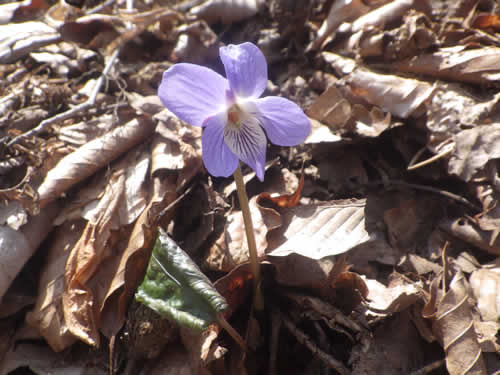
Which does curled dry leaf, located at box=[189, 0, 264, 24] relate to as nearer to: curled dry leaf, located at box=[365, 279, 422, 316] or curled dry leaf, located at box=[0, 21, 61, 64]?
curled dry leaf, located at box=[0, 21, 61, 64]

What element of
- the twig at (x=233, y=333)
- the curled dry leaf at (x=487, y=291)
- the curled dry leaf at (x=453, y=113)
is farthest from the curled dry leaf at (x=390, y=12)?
the twig at (x=233, y=333)

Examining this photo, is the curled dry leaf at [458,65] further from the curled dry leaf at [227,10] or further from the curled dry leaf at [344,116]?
the curled dry leaf at [227,10]

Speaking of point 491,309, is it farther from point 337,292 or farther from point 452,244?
point 337,292

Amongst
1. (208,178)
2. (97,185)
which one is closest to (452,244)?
(208,178)

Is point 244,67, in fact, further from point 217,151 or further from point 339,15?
point 339,15

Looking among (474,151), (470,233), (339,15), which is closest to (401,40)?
(339,15)

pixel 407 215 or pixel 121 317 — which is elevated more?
pixel 407 215
